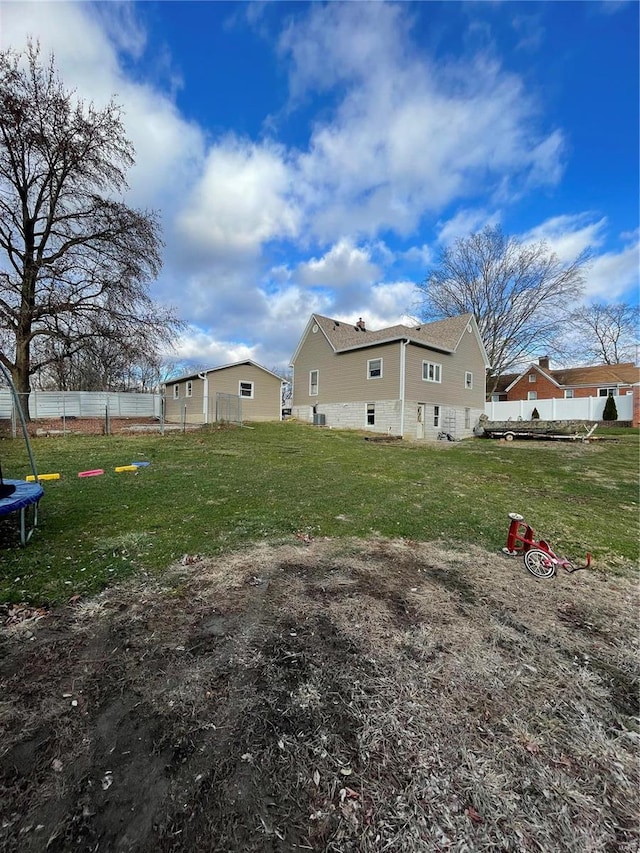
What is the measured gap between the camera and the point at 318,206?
14.6m

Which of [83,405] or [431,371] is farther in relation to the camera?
[83,405]

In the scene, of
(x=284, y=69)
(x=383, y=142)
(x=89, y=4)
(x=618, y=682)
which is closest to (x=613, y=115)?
(x=383, y=142)

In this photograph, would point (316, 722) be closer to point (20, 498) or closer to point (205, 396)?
point (20, 498)

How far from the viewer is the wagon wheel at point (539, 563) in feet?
12.6

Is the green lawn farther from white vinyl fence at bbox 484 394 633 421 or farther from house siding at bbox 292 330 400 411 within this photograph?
white vinyl fence at bbox 484 394 633 421

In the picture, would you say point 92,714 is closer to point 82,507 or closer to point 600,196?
point 82,507

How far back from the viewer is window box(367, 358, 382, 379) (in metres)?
20.1

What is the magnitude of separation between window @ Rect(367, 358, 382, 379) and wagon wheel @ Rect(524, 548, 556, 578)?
16.7m

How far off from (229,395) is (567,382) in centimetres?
3227

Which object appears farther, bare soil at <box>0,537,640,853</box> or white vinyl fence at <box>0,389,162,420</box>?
white vinyl fence at <box>0,389,162,420</box>

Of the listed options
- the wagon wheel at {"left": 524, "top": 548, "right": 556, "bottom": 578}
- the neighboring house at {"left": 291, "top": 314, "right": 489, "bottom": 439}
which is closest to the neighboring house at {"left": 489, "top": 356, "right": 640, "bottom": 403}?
the neighboring house at {"left": 291, "top": 314, "right": 489, "bottom": 439}

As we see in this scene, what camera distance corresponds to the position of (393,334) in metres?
20.3

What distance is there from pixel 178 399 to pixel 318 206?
1666cm

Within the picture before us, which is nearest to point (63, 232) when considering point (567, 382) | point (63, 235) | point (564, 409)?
point (63, 235)
